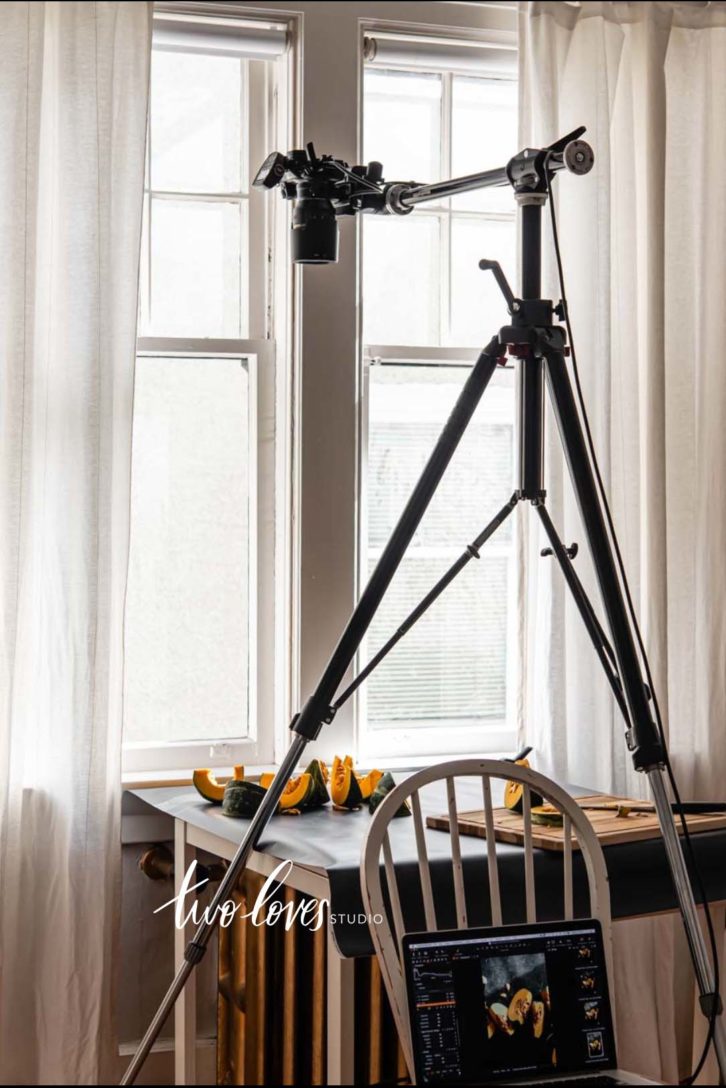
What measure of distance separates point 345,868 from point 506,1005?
1.06 feet

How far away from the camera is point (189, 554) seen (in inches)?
97.0

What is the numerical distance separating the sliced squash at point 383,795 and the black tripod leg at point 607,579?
0.57 metres

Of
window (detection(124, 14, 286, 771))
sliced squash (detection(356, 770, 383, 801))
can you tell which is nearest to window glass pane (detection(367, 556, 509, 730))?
window (detection(124, 14, 286, 771))

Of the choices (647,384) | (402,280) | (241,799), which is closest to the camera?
(241,799)

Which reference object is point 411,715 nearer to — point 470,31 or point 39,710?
point 39,710

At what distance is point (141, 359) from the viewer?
245 centimetres

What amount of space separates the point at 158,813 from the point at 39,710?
333 millimetres

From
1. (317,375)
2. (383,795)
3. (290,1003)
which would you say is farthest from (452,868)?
(317,375)

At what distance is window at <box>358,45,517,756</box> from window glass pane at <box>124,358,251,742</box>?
0.27m

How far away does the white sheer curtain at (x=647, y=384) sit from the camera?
2430mm

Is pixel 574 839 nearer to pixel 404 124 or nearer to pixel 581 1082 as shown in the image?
pixel 581 1082

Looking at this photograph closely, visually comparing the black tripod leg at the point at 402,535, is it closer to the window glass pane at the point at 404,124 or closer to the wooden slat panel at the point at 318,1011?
the wooden slat panel at the point at 318,1011

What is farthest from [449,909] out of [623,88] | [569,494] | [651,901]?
[623,88]

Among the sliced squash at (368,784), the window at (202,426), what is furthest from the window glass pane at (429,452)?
the sliced squash at (368,784)
